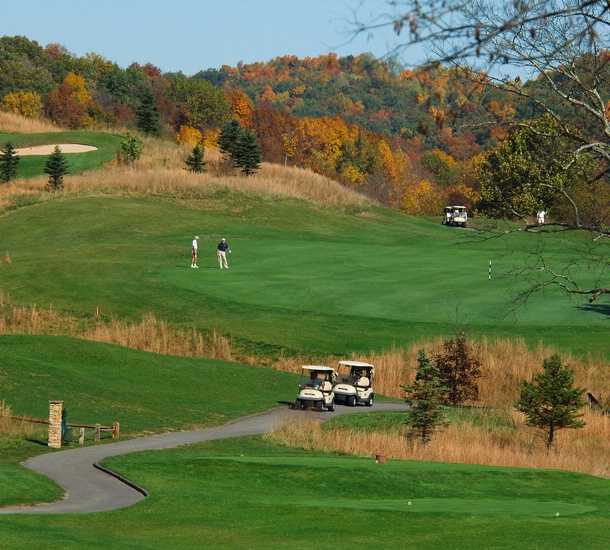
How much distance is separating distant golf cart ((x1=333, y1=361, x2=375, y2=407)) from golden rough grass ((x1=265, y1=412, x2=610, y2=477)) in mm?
5715

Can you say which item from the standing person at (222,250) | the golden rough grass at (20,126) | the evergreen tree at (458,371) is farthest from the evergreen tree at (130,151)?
the evergreen tree at (458,371)

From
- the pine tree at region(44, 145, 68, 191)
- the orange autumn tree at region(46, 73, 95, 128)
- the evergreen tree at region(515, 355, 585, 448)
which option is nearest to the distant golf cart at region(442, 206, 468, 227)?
the pine tree at region(44, 145, 68, 191)

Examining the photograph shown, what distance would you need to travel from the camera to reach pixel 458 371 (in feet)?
167

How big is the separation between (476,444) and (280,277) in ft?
104

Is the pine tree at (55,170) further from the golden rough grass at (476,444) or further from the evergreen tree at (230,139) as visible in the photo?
the golden rough grass at (476,444)

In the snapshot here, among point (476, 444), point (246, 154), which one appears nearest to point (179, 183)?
point (246, 154)

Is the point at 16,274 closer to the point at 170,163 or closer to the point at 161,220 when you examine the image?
the point at 161,220

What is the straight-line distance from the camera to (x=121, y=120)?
179875mm

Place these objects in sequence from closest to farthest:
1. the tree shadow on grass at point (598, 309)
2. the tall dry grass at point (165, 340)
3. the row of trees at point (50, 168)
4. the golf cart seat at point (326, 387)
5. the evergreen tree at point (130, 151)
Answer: the golf cart seat at point (326, 387)
the tall dry grass at point (165, 340)
the tree shadow on grass at point (598, 309)
the row of trees at point (50, 168)
the evergreen tree at point (130, 151)

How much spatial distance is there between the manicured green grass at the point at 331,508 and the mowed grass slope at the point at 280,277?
17.6 metres

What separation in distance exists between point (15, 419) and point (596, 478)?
17.9 m

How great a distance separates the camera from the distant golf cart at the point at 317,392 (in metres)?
46.9

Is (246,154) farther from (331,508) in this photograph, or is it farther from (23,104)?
(331,508)

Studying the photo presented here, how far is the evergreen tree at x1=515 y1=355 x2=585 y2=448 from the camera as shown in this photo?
40812mm
